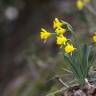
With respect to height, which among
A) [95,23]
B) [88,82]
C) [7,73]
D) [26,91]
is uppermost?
[88,82]

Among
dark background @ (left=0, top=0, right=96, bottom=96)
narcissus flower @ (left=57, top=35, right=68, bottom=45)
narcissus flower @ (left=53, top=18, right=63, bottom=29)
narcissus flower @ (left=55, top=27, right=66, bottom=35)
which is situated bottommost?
dark background @ (left=0, top=0, right=96, bottom=96)

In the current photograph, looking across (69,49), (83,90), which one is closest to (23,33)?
(83,90)

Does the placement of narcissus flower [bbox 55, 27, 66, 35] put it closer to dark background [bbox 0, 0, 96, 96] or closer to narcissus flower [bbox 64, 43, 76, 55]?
narcissus flower [bbox 64, 43, 76, 55]

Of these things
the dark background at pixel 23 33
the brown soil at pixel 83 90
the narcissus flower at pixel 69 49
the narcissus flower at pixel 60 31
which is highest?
the narcissus flower at pixel 60 31

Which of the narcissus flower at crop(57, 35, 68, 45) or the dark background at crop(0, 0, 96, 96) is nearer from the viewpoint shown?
the narcissus flower at crop(57, 35, 68, 45)

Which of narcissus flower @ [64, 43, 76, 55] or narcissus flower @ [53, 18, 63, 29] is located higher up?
narcissus flower @ [53, 18, 63, 29]

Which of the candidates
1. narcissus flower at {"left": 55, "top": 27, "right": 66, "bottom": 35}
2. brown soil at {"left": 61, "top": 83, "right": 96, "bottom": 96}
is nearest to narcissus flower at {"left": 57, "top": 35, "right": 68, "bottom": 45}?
narcissus flower at {"left": 55, "top": 27, "right": 66, "bottom": 35}

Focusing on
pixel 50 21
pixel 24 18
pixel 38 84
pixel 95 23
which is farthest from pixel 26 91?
pixel 24 18

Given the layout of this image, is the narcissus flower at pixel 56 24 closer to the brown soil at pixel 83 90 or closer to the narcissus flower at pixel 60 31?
the narcissus flower at pixel 60 31

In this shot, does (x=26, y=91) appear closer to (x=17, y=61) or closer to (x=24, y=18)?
(x=17, y=61)

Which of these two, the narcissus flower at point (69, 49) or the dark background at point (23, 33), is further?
the dark background at point (23, 33)

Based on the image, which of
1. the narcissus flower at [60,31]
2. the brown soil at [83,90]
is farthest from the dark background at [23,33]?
the narcissus flower at [60,31]
